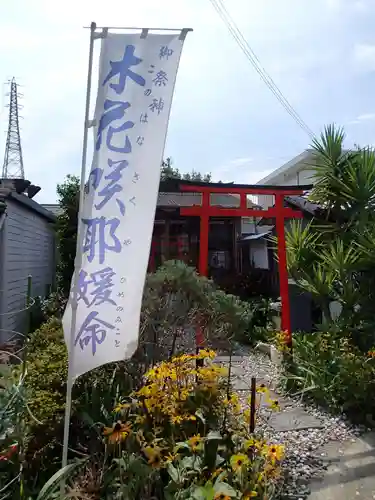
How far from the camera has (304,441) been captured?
4309 mm

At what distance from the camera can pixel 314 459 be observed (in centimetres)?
396

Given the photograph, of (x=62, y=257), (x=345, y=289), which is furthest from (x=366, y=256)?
(x=62, y=257)

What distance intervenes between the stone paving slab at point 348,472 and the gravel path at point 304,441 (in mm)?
69

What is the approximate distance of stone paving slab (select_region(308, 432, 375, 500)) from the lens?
3396 millimetres

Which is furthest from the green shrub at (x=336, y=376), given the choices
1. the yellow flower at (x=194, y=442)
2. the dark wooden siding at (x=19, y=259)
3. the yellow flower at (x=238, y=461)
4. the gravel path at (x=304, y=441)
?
the dark wooden siding at (x=19, y=259)

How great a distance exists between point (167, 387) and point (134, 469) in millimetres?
774

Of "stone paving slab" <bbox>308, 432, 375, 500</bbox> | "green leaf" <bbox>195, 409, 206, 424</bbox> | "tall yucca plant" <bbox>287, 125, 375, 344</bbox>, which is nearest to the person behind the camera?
"green leaf" <bbox>195, 409, 206, 424</bbox>

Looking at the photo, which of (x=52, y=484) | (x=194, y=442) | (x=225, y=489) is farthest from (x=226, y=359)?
(x=52, y=484)

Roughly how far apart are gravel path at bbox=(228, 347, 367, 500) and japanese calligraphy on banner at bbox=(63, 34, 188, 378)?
6.39ft

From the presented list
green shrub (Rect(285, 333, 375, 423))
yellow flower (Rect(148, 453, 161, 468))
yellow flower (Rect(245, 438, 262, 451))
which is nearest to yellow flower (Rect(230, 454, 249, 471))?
yellow flower (Rect(245, 438, 262, 451))

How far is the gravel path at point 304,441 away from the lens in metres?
3.54

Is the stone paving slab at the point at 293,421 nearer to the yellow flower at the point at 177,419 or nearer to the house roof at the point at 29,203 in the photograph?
the yellow flower at the point at 177,419

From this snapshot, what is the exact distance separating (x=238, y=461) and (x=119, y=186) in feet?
6.38

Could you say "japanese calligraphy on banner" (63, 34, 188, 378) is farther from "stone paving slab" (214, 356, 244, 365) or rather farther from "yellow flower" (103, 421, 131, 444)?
"stone paving slab" (214, 356, 244, 365)
